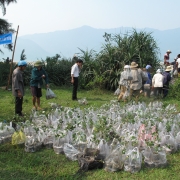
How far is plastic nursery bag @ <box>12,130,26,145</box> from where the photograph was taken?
4.67m

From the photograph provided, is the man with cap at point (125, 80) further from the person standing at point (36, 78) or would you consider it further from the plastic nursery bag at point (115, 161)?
the plastic nursery bag at point (115, 161)

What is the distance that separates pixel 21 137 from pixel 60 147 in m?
0.74

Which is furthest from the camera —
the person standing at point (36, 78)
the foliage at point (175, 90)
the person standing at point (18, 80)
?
the foliage at point (175, 90)

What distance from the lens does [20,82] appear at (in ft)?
21.1

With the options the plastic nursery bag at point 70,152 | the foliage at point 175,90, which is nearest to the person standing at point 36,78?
the plastic nursery bag at point 70,152

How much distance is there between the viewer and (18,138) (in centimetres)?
470

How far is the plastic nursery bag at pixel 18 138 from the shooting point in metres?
4.67

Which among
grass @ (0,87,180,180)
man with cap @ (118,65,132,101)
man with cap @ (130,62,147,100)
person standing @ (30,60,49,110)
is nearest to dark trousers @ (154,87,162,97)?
man with cap @ (130,62,147,100)

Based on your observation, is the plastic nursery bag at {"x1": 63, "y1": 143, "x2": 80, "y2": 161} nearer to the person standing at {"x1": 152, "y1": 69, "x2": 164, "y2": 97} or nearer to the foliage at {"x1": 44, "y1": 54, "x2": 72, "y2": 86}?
the person standing at {"x1": 152, "y1": 69, "x2": 164, "y2": 97}

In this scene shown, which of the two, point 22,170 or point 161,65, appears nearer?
point 22,170

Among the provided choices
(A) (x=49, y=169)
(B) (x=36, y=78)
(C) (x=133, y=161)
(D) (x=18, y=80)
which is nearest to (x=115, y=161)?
(C) (x=133, y=161)

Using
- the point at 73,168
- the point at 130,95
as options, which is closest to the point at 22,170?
the point at 73,168

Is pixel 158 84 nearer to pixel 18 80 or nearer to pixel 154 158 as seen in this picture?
pixel 18 80

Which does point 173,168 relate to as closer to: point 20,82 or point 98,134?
point 98,134
